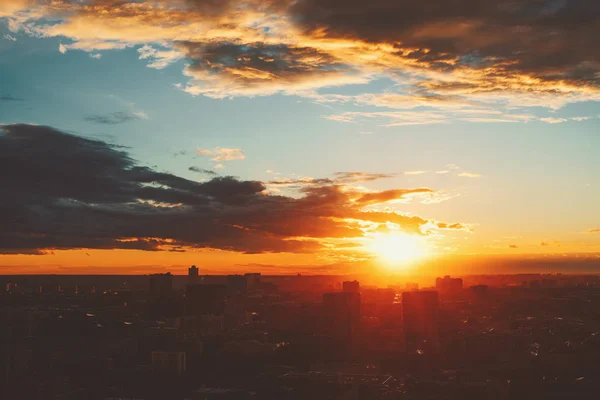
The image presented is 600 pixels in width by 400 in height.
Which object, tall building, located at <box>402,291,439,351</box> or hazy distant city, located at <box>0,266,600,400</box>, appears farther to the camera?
tall building, located at <box>402,291,439,351</box>

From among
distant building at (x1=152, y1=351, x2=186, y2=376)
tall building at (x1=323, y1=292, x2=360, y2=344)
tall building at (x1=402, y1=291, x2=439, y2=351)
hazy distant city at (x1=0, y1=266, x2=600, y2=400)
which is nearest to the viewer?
hazy distant city at (x1=0, y1=266, x2=600, y2=400)

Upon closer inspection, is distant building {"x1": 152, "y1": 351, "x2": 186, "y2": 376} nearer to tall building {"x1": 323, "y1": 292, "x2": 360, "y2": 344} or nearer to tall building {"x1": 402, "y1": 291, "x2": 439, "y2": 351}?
tall building {"x1": 323, "y1": 292, "x2": 360, "y2": 344}

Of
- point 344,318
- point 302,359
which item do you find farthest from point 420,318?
point 302,359

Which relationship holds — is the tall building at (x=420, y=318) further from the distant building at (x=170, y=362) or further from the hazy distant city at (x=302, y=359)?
the distant building at (x=170, y=362)

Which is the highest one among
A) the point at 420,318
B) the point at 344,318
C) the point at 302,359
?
the point at 420,318

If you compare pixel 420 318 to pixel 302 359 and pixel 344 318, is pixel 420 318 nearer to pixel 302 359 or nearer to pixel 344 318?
pixel 344 318

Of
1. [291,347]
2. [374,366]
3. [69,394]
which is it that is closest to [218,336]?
[291,347]

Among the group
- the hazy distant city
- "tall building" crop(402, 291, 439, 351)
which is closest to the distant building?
the hazy distant city

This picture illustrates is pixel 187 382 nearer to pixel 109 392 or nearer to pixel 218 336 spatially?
pixel 109 392
